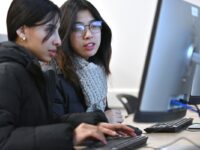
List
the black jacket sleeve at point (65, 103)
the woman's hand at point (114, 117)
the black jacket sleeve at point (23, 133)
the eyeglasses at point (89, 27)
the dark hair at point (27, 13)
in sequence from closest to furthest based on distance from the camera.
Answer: the black jacket sleeve at point (23, 133) → the dark hair at point (27, 13) → the black jacket sleeve at point (65, 103) → the woman's hand at point (114, 117) → the eyeglasses at point (89, 27)

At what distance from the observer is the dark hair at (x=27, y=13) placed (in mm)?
1217

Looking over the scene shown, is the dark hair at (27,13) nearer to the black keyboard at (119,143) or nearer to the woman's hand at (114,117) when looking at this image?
the black keyboard at (119,143)

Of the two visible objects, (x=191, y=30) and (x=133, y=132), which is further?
(x=133, y=132)

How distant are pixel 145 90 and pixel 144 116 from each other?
0.22 feet

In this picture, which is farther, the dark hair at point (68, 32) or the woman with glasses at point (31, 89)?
the dark hair at point (68, 32)

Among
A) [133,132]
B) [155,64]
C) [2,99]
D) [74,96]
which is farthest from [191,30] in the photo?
[74,96]

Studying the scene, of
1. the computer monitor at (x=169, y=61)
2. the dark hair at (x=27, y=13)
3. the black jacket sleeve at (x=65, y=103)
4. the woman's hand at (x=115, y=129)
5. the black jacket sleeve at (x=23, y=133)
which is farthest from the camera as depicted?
the black jacket sleeve at (x=65, y=103)

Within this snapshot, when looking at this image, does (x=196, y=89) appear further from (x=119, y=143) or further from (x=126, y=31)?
(x=126, y=31)

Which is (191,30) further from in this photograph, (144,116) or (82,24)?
(82,24)

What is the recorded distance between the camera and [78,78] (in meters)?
1.79

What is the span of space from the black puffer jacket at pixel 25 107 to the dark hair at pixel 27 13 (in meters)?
0.09

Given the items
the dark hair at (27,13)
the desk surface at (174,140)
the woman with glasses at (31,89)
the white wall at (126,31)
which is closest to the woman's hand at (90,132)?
the woman with glasses at (31,89)

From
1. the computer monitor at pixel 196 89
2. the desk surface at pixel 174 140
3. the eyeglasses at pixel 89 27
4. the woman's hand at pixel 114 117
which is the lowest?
the woman's hand at pixel 114 117

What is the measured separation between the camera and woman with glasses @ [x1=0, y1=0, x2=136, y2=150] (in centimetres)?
100
